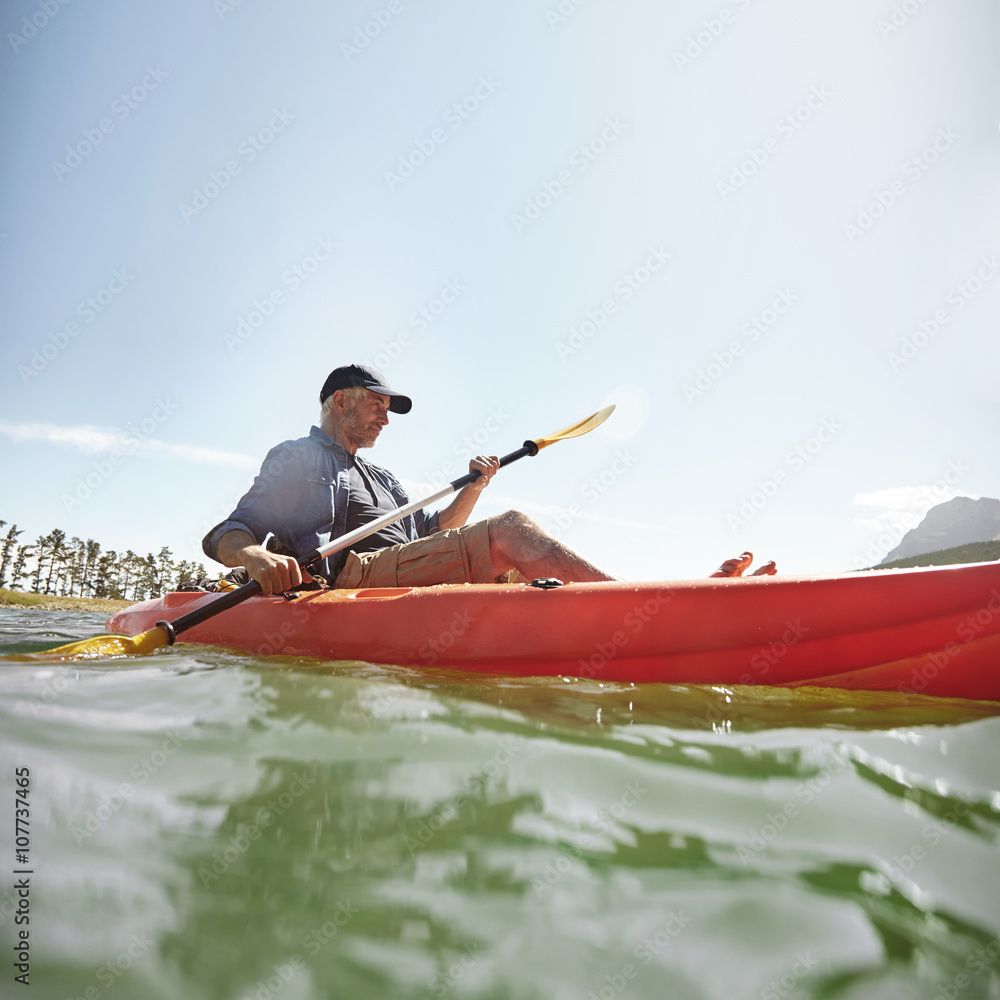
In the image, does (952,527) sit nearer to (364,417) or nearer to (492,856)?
(364,417)

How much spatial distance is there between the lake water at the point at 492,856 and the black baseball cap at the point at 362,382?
2.97m

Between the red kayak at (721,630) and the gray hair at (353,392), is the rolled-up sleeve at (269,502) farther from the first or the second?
the red kayak at (721,630)

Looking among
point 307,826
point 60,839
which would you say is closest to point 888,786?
point 307,826

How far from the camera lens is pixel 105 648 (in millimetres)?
2984

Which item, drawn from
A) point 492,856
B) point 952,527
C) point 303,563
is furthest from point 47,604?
point 952,527

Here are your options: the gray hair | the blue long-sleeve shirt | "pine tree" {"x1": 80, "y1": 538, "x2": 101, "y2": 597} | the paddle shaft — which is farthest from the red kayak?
"pine tree" {"x1": 80, "y1": 538, "x2": 101, "y2": 597}

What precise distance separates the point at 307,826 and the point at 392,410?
3.78m

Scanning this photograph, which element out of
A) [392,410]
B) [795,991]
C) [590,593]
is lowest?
[795,991]

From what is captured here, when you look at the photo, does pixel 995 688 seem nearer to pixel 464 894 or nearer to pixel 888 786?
pixel 888 786

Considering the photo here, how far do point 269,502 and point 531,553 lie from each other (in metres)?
1.68

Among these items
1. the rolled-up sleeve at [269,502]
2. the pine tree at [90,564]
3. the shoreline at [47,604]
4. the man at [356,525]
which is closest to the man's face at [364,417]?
the man at [356,525]

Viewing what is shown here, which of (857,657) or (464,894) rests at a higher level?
(857,657)

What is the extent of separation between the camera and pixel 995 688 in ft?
7.19

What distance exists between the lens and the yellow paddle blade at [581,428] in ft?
16.1
